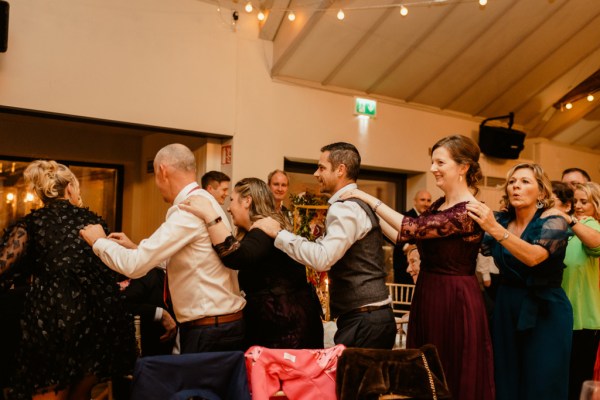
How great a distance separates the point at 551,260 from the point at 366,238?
0.90 m

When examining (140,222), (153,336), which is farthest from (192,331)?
(140,222)

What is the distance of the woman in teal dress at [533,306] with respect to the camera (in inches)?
94.3

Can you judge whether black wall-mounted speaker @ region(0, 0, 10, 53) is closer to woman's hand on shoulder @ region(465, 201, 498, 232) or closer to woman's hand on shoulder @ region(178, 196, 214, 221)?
woman's hand on shoulder @ region(178, 196, 214, 221)

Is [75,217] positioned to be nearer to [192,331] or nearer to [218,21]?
[192,331]

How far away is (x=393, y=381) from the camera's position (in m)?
1.97

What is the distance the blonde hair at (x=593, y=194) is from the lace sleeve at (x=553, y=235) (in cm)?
122

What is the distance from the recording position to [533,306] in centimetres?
246

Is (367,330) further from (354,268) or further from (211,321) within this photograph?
(211,321)

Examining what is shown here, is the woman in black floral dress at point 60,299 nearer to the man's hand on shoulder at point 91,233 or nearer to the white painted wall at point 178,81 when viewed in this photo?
the man's hand on shoulder at point 91,233

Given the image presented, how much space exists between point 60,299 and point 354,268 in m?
1.31

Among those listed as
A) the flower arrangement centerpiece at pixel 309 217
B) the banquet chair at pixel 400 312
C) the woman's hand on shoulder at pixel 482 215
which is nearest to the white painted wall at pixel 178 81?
the flower arrangement centerpiece at pixel 309 217

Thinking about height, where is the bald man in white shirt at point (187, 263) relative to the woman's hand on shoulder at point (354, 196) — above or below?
below

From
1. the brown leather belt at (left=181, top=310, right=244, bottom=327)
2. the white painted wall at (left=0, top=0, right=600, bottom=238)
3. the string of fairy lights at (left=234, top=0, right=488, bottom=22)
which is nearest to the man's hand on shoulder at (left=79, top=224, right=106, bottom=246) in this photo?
the brown leather belt at (left=181, top=310, right=244, bottom=327)

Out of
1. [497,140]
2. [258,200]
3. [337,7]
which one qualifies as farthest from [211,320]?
[497,140]
